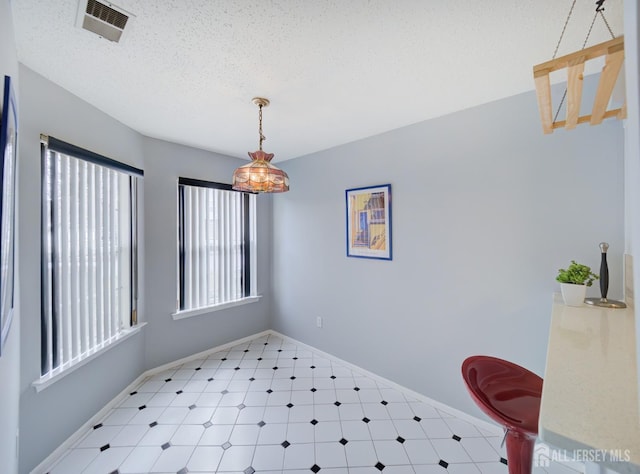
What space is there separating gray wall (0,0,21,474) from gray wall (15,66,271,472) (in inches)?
2.8

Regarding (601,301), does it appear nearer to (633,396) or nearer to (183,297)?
(633,396)

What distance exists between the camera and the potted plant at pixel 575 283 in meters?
1.38

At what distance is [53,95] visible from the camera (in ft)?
5.48

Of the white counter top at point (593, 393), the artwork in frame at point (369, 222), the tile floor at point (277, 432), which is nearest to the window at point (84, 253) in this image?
the tile floor at point (277, 432)

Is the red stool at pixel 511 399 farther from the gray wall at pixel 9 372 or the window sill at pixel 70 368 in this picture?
the window sill at pixel 70 368

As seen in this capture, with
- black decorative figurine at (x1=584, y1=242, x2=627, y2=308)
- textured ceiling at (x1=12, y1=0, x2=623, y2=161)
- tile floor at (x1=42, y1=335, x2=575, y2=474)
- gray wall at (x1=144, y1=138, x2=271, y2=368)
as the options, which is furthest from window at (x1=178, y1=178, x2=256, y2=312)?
black decorative figurine at (x1=584, y1=242, x2=627, y2=308)

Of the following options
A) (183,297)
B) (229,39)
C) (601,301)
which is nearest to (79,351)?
(183,297)

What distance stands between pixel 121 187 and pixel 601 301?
3716 mm

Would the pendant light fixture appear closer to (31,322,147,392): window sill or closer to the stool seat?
the stool seat

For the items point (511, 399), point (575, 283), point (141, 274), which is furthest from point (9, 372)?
point (575, 283)

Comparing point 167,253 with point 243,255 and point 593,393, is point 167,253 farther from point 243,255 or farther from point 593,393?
point 593,393

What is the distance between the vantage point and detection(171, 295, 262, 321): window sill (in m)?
2.79

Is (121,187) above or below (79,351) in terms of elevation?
above

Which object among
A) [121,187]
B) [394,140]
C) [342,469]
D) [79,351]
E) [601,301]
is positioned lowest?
[342,469]
